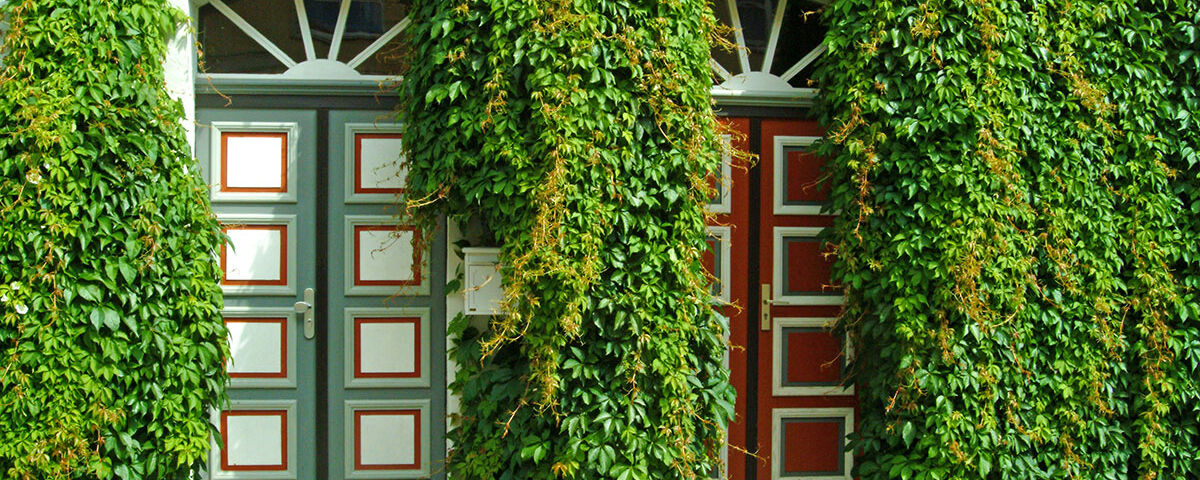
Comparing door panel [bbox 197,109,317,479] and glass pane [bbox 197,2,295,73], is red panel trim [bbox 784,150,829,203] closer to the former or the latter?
door panel [bbox 197,109,317,479]

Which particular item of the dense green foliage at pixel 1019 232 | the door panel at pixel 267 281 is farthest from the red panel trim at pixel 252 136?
the dense green foliage at pixel 1019 232

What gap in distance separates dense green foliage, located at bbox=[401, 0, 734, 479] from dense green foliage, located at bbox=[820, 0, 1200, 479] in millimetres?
819

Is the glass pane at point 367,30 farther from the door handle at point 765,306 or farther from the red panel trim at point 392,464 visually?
the door handle at point 765,306

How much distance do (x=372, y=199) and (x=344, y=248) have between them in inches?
10.5

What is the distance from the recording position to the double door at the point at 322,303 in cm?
454

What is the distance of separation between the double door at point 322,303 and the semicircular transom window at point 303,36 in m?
0.22

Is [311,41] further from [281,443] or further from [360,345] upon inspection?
[281,443]

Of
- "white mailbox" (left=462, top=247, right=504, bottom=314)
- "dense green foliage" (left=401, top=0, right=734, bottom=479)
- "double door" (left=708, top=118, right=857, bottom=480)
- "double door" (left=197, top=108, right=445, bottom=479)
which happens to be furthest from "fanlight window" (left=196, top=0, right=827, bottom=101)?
"white mailbox" (left=462, top=247, right=504, bottom=314)

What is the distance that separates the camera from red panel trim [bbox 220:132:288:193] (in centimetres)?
454

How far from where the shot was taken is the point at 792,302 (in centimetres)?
479

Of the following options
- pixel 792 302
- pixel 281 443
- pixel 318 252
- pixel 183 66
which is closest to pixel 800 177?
pixel 792 302

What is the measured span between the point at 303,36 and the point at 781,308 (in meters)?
2.68

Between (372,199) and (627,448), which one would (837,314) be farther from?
(372,199)

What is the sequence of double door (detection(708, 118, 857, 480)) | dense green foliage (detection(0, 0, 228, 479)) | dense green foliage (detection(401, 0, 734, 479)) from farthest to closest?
double door (detection(708, 118, 857, 480)), dense green foliage (detection(401, 0, 734, 479)), dense green foliage (detection(0, 0, 228, 479))
